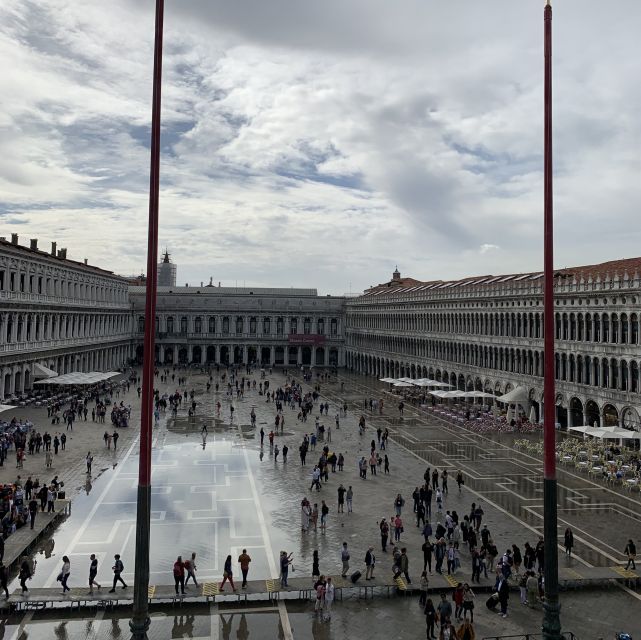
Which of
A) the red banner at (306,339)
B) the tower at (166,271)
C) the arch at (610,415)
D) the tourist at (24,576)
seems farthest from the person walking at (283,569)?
the tower at (166,271)

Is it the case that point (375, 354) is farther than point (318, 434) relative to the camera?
Yes

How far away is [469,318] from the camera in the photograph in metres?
61.7

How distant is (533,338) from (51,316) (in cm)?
4520

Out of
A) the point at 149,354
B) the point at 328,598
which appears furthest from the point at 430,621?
the point at 149,354

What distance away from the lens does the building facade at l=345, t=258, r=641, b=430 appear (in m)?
39.6

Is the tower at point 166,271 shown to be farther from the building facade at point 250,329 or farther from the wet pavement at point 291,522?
the wet pavement at point 291,522

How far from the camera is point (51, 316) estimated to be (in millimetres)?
61062

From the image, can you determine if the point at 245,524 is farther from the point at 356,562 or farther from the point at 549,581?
the point at 549,581

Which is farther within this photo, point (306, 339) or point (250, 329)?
point (250, 329)

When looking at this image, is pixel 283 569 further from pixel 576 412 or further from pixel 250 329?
pixel 250 329

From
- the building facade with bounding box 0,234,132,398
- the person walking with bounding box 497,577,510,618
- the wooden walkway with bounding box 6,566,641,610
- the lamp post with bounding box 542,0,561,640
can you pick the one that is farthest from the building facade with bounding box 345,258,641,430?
the building facade with bounding box 0,234,132,398

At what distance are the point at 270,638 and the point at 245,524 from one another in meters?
8.35

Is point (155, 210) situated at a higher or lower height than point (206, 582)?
higher

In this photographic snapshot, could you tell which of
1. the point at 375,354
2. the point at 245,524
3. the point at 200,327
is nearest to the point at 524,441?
the point at 245,524
